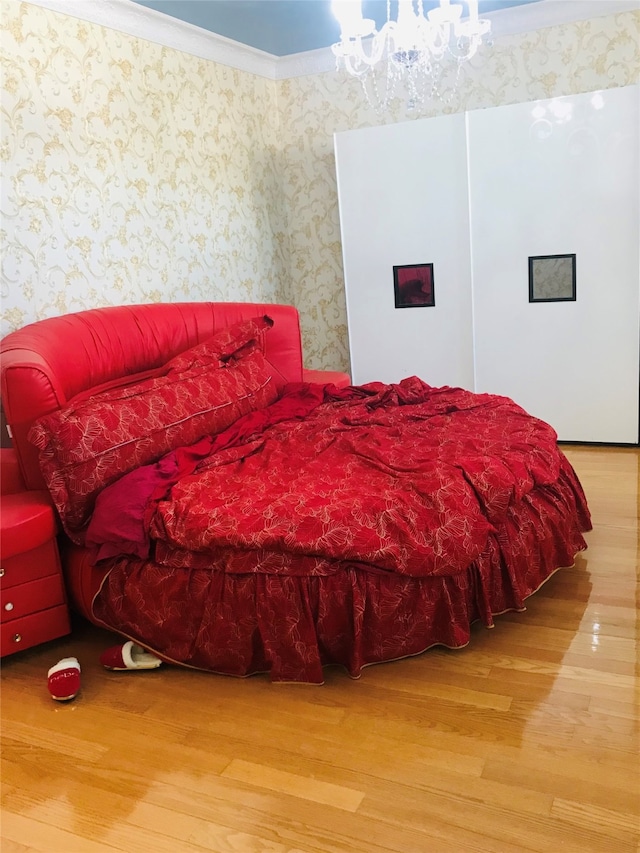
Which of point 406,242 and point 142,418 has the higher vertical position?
point 406,242

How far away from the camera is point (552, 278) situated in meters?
3.94

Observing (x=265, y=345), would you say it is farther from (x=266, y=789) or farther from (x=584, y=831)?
(x=584, y=831)


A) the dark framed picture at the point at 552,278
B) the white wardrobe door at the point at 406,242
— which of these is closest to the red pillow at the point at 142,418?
the white wardrobe door at the point at 406,242

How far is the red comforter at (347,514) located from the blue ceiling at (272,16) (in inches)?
94.0

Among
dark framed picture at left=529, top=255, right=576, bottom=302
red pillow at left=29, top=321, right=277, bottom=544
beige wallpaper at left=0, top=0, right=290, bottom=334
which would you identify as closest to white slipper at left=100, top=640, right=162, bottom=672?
red pillow at left=29, top=321, right=277, bottom=544

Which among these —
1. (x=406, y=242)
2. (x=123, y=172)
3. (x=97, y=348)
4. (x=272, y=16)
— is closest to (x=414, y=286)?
(x=406, y=242)

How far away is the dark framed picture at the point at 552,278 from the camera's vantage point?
389 cm

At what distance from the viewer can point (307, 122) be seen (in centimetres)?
484

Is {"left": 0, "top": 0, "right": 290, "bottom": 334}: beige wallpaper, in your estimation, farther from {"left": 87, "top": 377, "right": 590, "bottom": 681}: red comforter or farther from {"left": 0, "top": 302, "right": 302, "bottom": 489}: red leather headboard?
{"left": 87, "top": 377, "right": 590, "bottom": 681}: red comforter

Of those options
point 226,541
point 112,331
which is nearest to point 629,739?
point 226,541

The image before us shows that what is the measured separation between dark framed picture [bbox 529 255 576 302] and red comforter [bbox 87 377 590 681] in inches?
59.1

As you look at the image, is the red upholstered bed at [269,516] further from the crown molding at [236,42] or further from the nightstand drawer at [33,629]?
the crown molding at [236,42]

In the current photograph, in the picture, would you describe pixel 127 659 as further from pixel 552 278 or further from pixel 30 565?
pixel 552 278

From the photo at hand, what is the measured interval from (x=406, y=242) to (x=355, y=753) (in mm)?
3162
